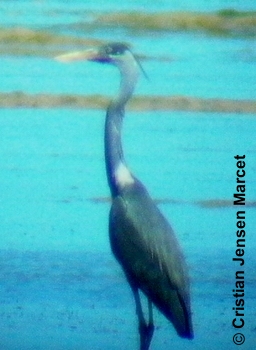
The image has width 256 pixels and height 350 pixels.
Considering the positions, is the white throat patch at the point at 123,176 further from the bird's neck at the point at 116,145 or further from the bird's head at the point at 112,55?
the bird's head at the point at 112,55

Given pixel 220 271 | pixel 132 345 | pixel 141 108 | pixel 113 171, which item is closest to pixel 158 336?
pixel 132 345

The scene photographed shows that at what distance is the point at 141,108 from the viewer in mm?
2572

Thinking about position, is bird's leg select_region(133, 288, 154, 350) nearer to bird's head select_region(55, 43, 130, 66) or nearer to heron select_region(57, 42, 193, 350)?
heron select_region(57, 42, 193, 350)

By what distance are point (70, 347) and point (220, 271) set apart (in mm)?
562

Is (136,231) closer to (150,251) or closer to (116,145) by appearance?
(150,251)

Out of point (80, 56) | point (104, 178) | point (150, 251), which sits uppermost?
Result: point (80, 56)

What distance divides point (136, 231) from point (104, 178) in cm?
20

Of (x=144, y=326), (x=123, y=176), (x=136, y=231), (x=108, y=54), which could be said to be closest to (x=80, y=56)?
(x=108, y=54)

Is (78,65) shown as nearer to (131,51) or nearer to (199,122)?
(131,51)

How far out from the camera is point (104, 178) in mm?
2578

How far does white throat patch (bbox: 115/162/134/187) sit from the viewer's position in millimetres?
2568

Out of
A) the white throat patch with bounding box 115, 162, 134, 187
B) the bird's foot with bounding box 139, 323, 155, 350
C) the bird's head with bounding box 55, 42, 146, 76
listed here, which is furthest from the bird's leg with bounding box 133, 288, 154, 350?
the bird's head with bounding box 55, 42, 146, 76

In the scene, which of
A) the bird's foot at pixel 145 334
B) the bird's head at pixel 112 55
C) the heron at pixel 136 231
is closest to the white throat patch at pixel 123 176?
the heron at pixel 136 231

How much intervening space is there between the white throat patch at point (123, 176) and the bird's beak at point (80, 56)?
36cm
